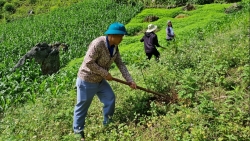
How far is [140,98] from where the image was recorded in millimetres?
5586

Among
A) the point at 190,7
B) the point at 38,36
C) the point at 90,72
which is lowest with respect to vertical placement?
the point at 38,36

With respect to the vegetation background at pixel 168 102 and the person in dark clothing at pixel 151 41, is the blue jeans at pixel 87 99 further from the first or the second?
the person in dark clothing at pixel 151 41

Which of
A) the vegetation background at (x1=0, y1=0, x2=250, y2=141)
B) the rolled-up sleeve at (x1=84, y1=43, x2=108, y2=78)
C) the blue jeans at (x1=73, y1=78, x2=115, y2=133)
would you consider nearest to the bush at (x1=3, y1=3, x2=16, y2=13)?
the vegetation background at (x1=0, y1=0, x2=250, y2=141)

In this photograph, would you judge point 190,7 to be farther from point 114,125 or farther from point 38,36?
point 114,125

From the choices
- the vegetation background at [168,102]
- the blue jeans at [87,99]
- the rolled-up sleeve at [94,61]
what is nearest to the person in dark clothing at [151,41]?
the vegetation background at [168,102]

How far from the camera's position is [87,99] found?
484cm

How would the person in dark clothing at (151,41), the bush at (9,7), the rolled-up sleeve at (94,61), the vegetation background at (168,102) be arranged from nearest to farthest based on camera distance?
the vegetation background at (168,102) → the rolled-up sleeve at (94,61) → the person in dark clothing at (151,41) → the bush at (9,7)

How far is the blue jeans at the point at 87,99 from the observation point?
4.81m

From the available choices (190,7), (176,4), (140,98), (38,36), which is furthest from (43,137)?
(176,4)

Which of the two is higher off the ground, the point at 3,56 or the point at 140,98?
the point at 140,98

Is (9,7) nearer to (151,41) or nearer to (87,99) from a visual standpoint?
(151,41)

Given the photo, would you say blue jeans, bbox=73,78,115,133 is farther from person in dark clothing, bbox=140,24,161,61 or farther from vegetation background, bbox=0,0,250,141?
person in dark clothing, bbox=140,24,161,61

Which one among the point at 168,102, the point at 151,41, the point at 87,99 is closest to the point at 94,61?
the point at 87,99

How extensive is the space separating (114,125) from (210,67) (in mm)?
2217
